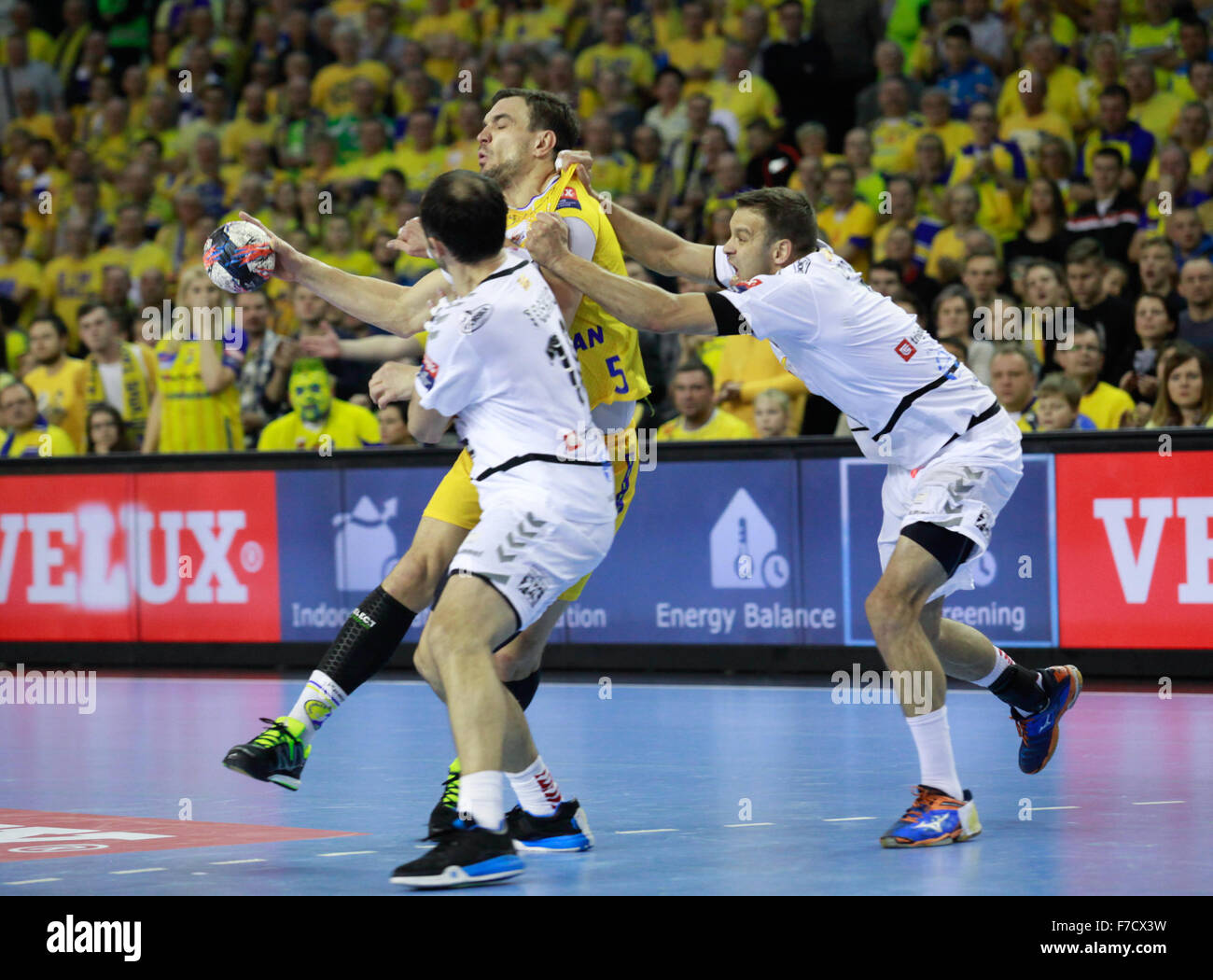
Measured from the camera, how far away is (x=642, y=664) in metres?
12.1

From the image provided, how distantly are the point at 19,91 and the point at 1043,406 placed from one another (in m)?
14.1

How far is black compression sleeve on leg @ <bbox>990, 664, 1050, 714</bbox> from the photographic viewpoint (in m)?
7.27

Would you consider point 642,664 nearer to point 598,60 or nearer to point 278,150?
point 598,60

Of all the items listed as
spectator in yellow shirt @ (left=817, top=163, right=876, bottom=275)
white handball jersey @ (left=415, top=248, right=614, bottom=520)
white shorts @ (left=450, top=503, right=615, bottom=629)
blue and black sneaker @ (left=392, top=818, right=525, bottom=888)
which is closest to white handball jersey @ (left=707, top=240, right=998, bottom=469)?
white handball jersey @ (left=415, top=248, right=614, bottom=520)

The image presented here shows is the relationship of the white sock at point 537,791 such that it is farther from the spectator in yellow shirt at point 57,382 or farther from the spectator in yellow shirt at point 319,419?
the spectator in yellow shirt at point 57,382

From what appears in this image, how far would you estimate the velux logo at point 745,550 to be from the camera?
11648mm

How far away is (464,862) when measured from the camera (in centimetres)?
→ 542

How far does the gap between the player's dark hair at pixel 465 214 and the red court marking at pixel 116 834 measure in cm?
231

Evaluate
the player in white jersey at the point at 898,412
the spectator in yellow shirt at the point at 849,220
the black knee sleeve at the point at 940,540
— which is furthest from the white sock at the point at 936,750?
the spectator in yellow shirt at the point at 849,220

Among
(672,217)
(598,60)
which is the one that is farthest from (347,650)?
(598,60)

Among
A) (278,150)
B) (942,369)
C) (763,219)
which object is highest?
(278,150)

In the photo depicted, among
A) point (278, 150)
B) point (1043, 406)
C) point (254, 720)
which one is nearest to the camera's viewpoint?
point (254, 720)

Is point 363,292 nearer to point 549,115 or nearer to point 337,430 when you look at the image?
point 549,115

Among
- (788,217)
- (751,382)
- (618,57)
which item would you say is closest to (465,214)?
(788,217)
